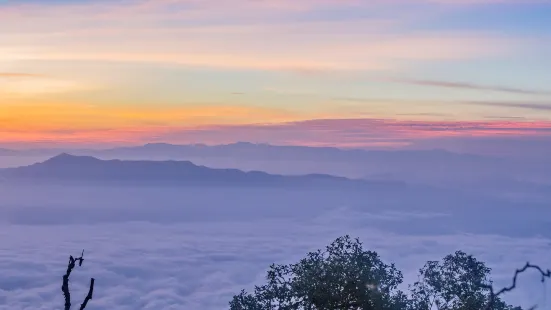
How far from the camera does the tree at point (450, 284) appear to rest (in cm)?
1934

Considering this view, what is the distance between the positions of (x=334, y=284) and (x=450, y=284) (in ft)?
11.1

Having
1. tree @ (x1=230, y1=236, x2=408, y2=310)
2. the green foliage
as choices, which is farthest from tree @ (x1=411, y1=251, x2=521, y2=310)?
Answer: tree @ (x1=230, y1=236, x2=408, y2=310)

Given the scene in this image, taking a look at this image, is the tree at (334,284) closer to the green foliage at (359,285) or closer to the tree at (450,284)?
the green foliage at (359,285)

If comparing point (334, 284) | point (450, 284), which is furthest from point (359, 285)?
point (450, 284)

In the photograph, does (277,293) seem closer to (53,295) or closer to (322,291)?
(322,291)

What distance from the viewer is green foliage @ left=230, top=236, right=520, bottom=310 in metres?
18.3

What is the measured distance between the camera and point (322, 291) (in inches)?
724

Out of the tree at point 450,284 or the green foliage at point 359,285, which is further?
the tree at point 450,284

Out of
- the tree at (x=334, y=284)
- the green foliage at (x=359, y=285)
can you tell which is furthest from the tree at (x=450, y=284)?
the tree at (x=334, y=284)

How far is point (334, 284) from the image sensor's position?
60.5ft

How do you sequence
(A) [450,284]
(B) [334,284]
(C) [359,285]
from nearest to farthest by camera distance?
(C) [359,285] → (B) [334,284] → (A) [450,284]

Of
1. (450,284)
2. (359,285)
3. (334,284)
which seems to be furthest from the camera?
(450,284)

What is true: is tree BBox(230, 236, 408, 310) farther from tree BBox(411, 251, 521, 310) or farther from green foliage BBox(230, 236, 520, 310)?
tree BBox(411, 251, 521, 310)

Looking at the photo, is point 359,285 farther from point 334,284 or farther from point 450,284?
point 450,284
